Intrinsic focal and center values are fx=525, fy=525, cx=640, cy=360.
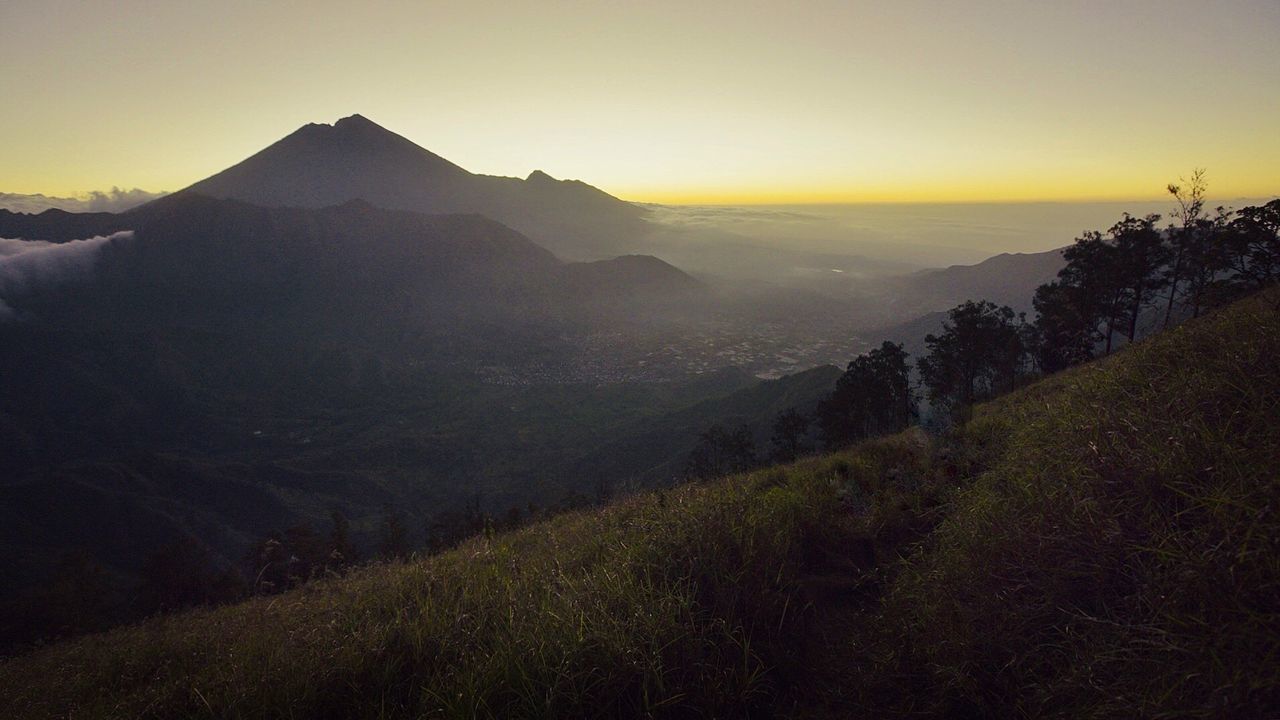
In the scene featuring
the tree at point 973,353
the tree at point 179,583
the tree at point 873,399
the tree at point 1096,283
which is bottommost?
the tree at point 179,583

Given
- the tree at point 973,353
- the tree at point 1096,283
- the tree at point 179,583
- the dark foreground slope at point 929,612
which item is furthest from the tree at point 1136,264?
the tree at point 179,583

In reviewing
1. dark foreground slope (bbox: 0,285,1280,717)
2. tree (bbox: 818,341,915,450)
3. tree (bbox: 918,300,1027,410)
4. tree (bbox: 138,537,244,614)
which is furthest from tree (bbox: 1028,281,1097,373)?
tree (bbox: 138,537,244,614)

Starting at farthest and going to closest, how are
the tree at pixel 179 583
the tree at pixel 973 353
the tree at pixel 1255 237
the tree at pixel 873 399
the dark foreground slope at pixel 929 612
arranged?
the tree at pixel 873 399 → the tree at pixel 973 353 → the tree at pixel 179 583 → the tree at pixel 1255 237 → the dark foreground slope at pixel 929 612

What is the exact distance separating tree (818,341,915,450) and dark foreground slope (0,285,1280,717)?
37.4 meters

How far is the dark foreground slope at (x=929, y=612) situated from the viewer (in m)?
2.16

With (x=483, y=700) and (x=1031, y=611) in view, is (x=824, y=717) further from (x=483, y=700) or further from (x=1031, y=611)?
(x=483, y=700)

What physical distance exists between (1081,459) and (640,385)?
640 feet

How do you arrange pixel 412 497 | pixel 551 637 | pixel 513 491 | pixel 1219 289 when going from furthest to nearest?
pixel 412 497 → pixel 513 491 → pixel 1219 289 → pixel 551 637

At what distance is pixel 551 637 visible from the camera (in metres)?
3.20

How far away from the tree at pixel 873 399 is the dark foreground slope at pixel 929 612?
37.4 metres

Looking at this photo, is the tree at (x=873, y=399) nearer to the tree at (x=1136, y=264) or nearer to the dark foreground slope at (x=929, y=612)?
the tree at (x=1136, y=264)

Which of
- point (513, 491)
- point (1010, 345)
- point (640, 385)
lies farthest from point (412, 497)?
point (1010, 345)

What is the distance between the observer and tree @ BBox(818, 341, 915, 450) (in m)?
39.9

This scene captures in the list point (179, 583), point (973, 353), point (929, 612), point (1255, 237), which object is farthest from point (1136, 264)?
point (179, 583)
